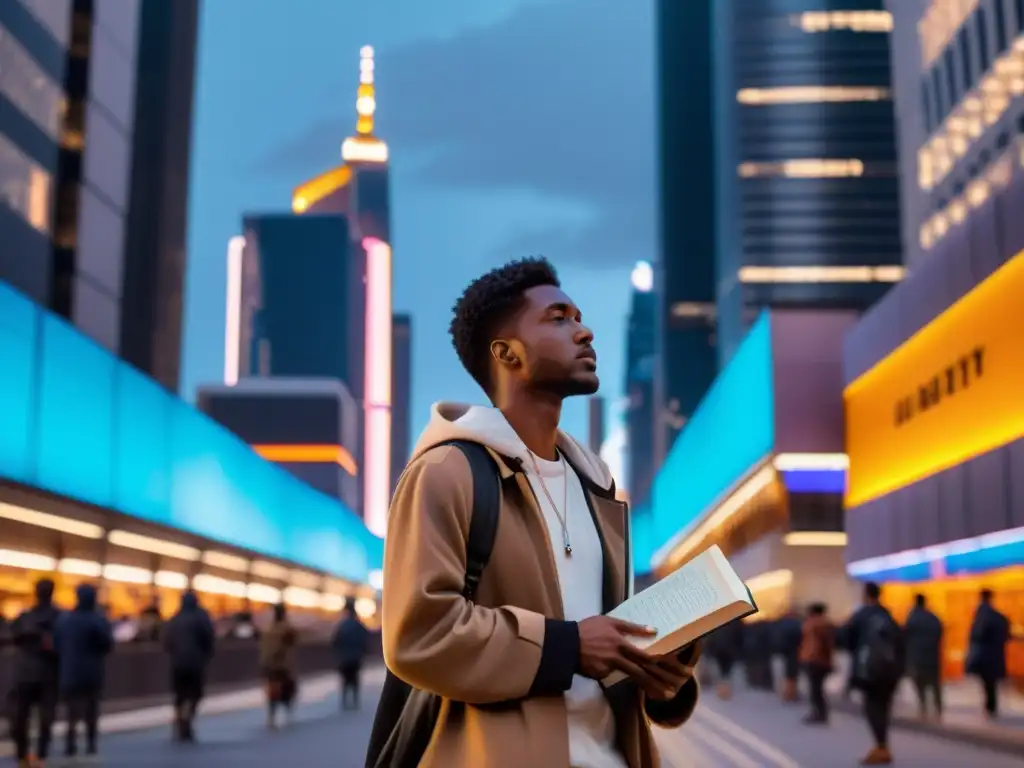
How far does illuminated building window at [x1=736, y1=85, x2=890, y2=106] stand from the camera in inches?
5994

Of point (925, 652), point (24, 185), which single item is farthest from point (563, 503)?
point (24, 185)

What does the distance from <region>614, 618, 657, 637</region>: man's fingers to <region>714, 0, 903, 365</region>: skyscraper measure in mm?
150777

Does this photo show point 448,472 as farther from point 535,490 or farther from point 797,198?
point 797,198

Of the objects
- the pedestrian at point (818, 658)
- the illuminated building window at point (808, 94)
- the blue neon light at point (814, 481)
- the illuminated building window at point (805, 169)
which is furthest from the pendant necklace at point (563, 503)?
the illuminated building window at point (808, 94)

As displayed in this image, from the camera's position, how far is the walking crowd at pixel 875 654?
1483cm

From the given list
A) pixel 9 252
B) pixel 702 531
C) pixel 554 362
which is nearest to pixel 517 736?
pixel 554 362

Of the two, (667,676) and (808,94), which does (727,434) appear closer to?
(667,676)

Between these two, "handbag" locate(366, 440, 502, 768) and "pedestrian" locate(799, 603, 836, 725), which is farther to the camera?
"pedestrian" locate(799, 603, 836, 725)

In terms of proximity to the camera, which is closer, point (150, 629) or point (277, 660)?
point (277, 660)

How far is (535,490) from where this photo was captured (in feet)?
10.1

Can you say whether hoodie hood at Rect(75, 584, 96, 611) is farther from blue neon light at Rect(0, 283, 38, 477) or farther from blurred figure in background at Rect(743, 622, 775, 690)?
blurred figure in background at Rect(743, 622, 775, 690)

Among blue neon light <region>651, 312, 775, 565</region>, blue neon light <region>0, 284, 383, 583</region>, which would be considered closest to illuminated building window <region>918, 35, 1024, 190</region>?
blue neon light <region>651, 312, 775, 565</region>

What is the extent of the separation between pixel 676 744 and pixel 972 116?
50.5 metres

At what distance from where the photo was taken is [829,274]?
507 ft
